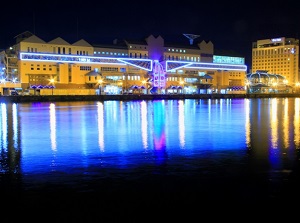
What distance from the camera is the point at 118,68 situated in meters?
64.4

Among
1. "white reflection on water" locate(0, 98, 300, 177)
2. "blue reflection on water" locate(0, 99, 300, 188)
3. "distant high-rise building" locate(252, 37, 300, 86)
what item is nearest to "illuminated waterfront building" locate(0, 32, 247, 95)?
"white reflection on water" locate(0, 98, 300, 177)

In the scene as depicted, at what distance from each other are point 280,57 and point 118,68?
251 ft

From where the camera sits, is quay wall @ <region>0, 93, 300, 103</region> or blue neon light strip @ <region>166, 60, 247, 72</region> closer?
quay wall @ <region>0, 93, 300, 103</region>

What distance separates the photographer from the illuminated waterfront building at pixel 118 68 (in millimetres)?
57219

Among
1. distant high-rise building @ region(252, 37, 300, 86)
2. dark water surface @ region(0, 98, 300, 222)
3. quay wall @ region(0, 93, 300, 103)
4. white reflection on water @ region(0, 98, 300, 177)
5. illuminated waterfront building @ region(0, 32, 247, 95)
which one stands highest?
distant high-rise building @ region(252, 37, 300, 86)

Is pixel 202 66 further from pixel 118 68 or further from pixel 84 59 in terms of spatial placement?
pixel 84 59

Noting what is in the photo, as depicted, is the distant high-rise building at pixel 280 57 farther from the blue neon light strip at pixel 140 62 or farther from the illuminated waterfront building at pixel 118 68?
the blue neon light strip at pixel 140 62

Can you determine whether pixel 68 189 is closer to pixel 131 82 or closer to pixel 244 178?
pixel 244 178

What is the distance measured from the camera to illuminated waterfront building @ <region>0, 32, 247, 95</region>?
188ft

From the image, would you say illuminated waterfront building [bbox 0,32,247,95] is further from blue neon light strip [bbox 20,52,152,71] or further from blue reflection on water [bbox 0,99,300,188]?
blue reflection on water [bbox 0,99,300,188]

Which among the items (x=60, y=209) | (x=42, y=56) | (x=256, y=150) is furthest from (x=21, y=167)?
(x=42, y=56)

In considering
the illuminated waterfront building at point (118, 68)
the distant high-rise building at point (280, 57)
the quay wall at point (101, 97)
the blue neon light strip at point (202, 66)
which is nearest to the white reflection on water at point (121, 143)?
the quay wall at point (101, 97)

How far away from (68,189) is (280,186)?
422 centimetres

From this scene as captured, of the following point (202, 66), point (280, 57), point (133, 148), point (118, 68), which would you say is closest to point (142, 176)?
point (133, 148)
